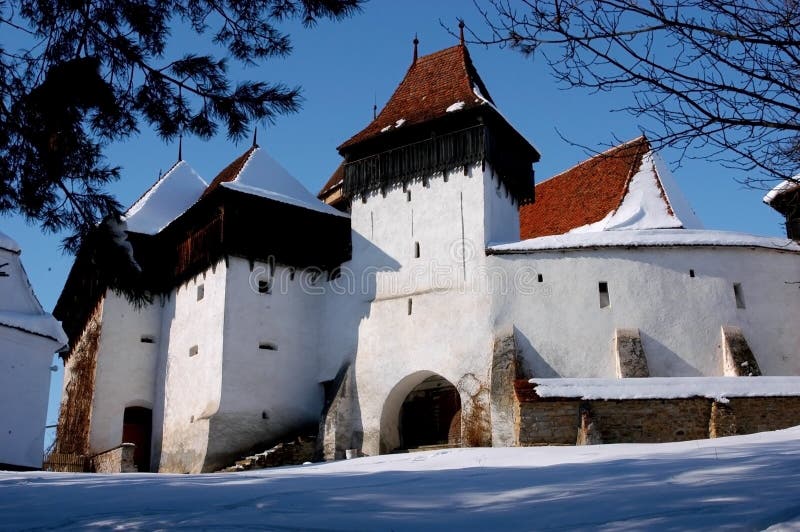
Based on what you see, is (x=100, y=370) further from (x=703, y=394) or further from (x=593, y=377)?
(x=703, y=394)

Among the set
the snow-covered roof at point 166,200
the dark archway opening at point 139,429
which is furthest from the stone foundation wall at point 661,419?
the snow-covered roof at point 166,200

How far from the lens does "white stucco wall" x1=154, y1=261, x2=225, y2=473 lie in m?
19.4

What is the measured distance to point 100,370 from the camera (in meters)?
22.0

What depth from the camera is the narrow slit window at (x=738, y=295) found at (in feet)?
60.8

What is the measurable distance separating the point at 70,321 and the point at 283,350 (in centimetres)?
951

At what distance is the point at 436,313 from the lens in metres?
19.2

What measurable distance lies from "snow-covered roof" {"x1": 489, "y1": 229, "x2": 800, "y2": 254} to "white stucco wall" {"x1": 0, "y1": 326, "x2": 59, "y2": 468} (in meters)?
9.69

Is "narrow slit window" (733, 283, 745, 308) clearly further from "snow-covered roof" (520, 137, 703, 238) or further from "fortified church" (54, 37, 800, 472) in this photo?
"snow-covered roof" (520, 137, 703, 238)

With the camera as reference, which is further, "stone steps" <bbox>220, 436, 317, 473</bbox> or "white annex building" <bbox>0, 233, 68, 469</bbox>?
"stone steps" <bbox>220, 436, 317, 473</bbox>

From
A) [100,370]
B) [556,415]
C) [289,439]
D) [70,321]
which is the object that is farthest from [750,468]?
[70,321]

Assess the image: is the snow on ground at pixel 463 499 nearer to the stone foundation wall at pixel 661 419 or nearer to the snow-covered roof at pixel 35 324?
the stone foundation wall at pixel 661 419

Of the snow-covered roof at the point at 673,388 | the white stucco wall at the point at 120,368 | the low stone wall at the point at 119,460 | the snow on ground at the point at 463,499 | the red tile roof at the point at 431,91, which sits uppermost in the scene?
the red tile roof at the point at 431,91

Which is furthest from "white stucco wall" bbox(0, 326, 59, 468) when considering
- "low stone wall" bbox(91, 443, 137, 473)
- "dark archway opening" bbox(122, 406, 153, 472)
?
"dark archway opening" bbox(122, 406, 153, 472)

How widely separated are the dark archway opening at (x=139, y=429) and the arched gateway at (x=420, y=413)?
6974 millimetres
